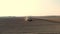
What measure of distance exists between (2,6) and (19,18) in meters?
0.18


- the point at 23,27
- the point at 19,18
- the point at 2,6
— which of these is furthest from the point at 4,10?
the point at 23,27

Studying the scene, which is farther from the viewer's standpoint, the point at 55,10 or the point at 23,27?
the point at 55,10

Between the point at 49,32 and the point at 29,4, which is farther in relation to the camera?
the point at 29,4

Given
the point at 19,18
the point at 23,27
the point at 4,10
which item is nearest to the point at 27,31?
the point at 23,27

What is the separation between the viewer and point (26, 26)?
0.84m

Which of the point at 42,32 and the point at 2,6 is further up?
the point at 2,6

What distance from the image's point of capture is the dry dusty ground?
2.52 ft

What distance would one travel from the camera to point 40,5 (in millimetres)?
983

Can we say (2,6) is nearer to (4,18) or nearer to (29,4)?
(4,18)

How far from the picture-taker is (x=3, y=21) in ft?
3.02

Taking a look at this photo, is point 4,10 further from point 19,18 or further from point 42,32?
point 42,32

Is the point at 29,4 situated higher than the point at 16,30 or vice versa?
the point at 29,4

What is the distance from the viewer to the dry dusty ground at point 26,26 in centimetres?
77

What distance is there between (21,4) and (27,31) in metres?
0.30
